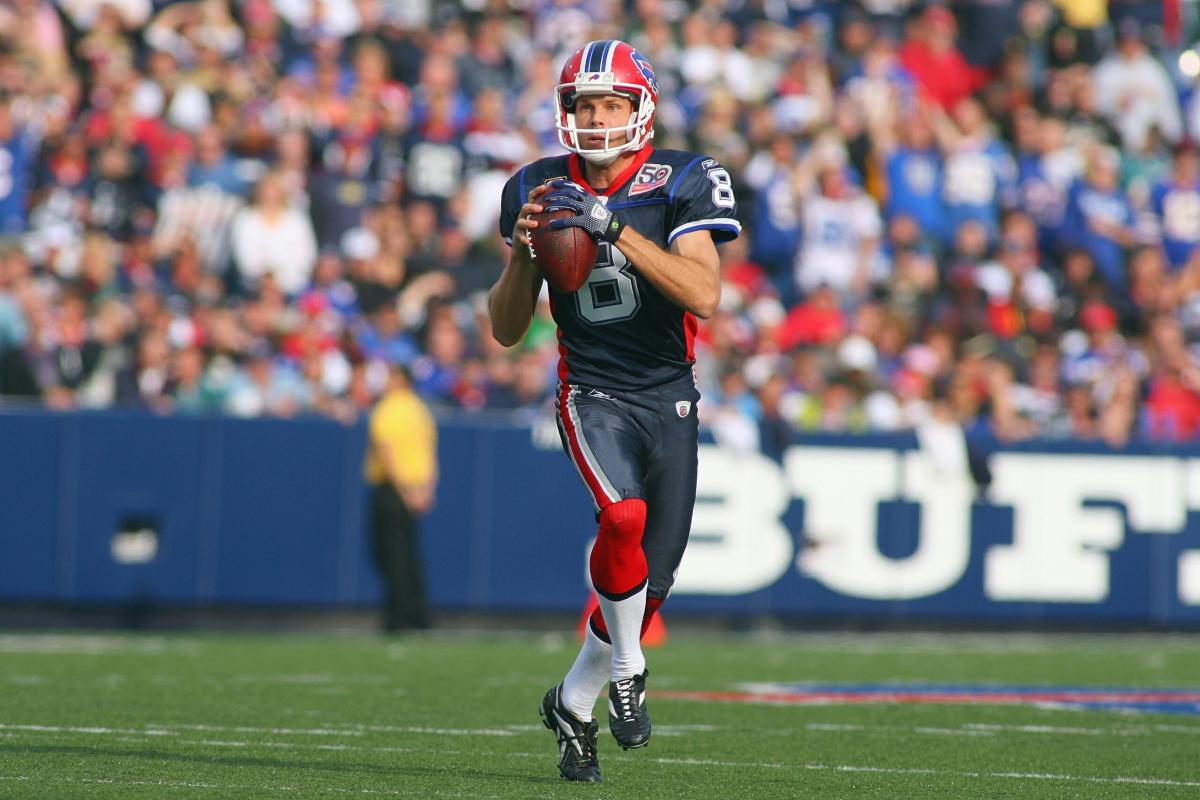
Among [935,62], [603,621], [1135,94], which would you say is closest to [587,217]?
[603,621]

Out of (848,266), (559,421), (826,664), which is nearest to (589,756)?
(559,421)

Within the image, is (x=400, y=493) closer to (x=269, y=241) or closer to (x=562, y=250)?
(x=269, y=241)

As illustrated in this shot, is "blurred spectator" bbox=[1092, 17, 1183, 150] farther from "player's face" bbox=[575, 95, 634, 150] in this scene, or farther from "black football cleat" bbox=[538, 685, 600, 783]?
"black football cleat" bbox=[538, 685, 600, 783]

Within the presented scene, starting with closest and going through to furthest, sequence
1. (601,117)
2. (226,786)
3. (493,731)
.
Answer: (226,786) < (601,117) < (493,731)

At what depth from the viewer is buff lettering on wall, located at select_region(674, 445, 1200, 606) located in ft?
45.9

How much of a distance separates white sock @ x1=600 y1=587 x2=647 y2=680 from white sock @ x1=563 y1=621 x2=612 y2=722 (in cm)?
11

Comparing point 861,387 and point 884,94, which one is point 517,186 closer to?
point 861,387

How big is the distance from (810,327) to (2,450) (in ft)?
19.4

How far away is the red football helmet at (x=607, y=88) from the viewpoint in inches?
232

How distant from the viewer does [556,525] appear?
45.0 feet

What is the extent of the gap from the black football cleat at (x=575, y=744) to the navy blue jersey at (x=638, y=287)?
0.96 m

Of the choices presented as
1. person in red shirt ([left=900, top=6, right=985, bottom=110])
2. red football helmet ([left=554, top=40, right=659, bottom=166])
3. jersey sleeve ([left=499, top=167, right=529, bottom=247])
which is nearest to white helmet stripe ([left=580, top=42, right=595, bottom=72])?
red football helmet ([left=554, top=40, right=659, bottom=166])

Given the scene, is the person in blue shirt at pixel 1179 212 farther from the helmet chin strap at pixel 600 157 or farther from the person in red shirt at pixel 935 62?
the helmet chin strap at pixel 600 157

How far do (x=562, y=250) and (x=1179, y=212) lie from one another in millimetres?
13270
